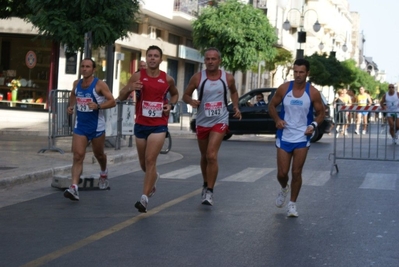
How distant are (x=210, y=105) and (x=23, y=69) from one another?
79.8 ft

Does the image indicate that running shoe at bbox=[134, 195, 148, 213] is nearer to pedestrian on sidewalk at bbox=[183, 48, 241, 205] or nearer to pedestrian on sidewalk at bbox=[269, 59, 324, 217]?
pedestrian on sidewalk at bbox=[183, 48, 241, 205]

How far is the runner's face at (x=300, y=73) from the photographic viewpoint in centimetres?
1066

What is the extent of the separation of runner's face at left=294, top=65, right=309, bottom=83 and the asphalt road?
4.91ft

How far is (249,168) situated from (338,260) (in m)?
9.79

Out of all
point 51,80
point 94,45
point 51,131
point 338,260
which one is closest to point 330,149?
point 94,45

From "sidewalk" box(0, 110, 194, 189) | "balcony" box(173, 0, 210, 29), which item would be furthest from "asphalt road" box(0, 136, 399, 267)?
"balcony" box(173, 0, 210, 29)

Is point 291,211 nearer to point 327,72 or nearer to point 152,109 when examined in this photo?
point 152,109

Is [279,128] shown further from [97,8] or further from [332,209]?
[97,8]

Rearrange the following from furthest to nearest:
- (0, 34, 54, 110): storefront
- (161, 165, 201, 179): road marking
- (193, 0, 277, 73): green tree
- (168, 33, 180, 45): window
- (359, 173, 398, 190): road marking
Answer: (168, 33, 180, 45): window < (193, 0, 277, 73): green tree < (0, 34, 54, 110): storefront < (161, 165, 201, 179): road marking < (359, 173, 398, 190): road marking

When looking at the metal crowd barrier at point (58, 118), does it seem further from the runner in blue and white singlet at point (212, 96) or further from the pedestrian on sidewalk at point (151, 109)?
the pedestrian on sidewalk at point (151, 109)

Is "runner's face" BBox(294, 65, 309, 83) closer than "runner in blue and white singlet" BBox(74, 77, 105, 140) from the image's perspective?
Yes

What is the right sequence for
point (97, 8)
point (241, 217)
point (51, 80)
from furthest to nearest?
point (51, 80) → point (97, 8) → point (241, 217)

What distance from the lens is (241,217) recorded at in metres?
10.4

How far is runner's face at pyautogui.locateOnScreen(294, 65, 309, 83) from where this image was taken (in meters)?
10.7
